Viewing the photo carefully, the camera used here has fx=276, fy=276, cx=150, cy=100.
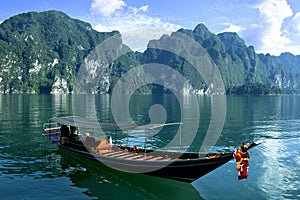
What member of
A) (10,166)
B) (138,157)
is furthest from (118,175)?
(10,166)

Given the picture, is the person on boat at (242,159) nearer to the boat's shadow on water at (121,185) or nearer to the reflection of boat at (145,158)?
the reflection of boat at (145,158)

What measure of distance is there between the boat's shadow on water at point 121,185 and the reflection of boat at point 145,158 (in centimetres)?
57

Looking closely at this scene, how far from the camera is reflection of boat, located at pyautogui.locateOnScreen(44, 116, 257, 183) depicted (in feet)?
58.6

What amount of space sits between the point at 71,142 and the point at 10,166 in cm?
529

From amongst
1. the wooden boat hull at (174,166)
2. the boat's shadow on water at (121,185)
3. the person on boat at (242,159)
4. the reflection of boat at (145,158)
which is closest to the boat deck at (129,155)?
the reflection of boat at (145,158)

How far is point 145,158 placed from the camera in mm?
20453

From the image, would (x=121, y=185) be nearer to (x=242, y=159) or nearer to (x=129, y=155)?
(x=129, y=155)

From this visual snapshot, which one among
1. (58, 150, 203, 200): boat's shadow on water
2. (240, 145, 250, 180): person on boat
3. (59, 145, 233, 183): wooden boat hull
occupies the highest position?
(240, 145, 250, 180): person on boat

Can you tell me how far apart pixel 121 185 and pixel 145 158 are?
8.76ft

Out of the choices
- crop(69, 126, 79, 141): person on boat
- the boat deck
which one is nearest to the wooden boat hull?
the boat deck

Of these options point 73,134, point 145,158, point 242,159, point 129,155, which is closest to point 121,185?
point 145,158

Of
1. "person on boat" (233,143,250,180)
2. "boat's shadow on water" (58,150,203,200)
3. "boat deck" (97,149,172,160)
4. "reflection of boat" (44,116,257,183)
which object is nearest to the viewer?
"person on boat" (233,143,250,180)

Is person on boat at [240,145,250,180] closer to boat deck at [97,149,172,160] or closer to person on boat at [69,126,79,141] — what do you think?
boat deck at [97,149,172,160]

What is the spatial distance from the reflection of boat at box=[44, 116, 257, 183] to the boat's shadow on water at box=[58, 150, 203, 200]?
57 cm
